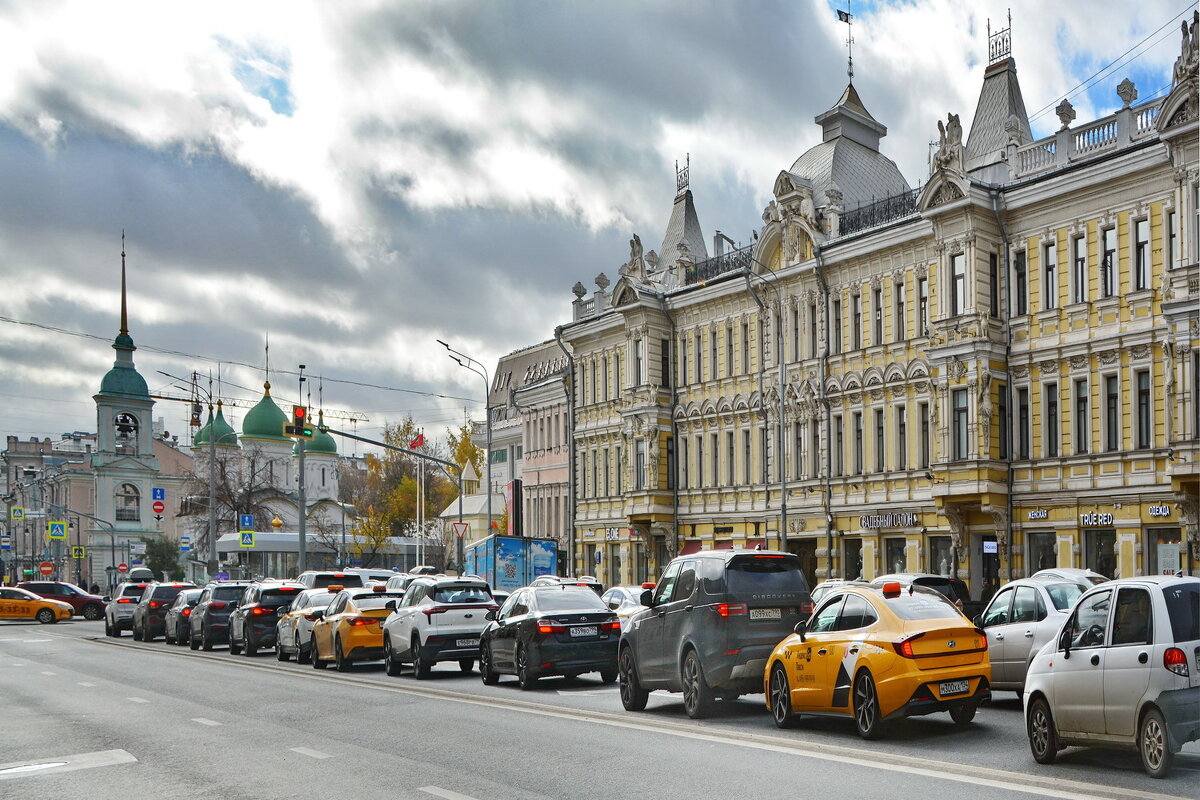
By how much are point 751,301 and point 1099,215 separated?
1572cm

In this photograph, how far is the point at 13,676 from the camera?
2548 cm

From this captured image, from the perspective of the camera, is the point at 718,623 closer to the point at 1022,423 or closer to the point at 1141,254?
the point at 1141,254

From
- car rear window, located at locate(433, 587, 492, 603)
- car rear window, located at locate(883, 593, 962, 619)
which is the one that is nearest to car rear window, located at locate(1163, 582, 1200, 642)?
car rear window, located at locate(883, 593, 962, 619)

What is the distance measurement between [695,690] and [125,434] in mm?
113317

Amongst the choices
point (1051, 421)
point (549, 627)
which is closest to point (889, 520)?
point (1051, 421)

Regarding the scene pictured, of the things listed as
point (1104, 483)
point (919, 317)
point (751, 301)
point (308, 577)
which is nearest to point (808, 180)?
point (751, 301)

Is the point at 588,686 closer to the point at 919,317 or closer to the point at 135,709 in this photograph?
the point at 135,709

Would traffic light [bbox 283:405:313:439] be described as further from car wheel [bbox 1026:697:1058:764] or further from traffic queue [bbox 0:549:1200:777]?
car wheel [bbox 1026:697:1058:764]

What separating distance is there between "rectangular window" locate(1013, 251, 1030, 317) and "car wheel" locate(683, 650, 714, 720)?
23875 mm

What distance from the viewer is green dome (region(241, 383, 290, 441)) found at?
12612cm

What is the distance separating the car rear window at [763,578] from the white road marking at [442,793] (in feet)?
20.1

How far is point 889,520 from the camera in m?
40.5

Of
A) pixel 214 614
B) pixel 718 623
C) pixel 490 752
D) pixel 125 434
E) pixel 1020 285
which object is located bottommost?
pixel 214 614

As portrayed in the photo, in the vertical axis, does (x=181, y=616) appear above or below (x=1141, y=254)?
below
